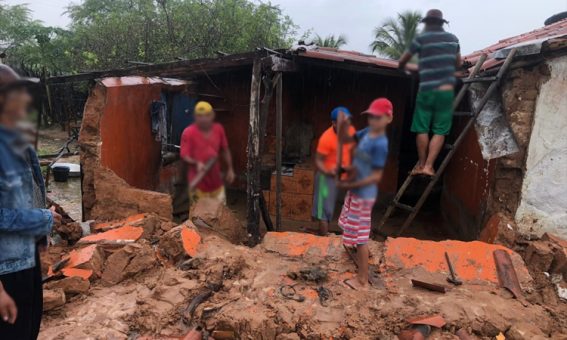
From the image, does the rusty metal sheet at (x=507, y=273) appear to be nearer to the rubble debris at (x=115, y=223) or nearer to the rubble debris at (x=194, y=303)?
the rubble debris at (x=194, y=303)

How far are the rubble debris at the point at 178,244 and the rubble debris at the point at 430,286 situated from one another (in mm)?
2294

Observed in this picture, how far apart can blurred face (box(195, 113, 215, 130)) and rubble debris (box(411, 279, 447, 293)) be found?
9.88 ft

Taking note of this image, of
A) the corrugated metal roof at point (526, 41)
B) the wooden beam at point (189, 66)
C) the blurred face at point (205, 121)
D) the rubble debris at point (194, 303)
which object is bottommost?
the rubble debris at point (194, 303)

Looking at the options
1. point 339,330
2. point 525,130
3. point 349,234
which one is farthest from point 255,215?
point 525,130

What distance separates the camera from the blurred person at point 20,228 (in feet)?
5.49

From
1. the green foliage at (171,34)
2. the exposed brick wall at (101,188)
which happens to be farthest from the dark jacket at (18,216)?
Result: the green foliage at (171,34)

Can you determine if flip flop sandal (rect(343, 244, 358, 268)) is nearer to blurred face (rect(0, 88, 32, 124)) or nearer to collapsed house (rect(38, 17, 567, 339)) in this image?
collapsed house (rect(38, 17, 567, 339))

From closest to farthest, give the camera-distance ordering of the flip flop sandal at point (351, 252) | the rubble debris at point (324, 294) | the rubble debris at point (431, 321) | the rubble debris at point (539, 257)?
the rubble debris at point (431, 321)
the rubble debris at point (324, 294)
the flip flop sandal at point (351, 252)
the rubble debris at point (539, 257)

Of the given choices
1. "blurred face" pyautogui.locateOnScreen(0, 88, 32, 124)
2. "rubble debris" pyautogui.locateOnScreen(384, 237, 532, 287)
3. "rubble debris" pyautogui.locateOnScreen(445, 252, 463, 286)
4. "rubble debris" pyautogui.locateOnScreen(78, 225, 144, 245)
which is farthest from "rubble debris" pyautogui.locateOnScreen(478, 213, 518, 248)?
"blurred face" pyautogui.locateOnScreen(0, 88, 32, 124)

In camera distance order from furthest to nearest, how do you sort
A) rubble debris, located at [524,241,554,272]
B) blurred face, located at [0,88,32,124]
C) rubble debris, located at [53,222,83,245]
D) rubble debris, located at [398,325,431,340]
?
1. rubble debris, located at [53,222,83,245]
2. rubble debris, located at [524,241,554,272]
3. rubble debris, located at [398,325,431,340]
4. blurred face, located at [0,88,32,124]

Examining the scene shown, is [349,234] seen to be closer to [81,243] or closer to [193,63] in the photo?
[193,63]

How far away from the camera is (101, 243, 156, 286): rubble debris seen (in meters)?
4.19

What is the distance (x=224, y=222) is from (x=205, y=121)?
13.2 ft

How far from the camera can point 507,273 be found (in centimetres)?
406
